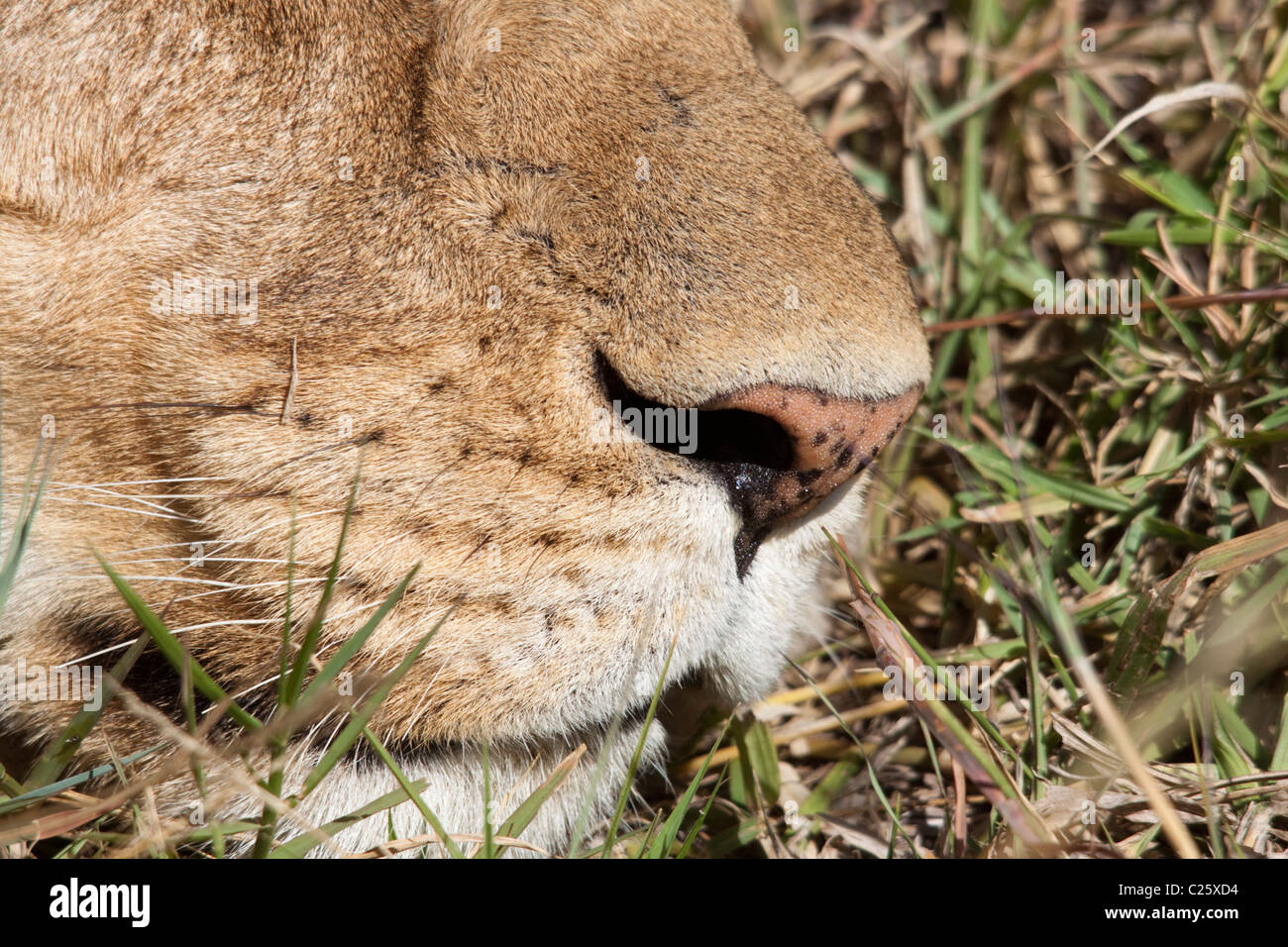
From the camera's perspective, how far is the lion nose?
1678 mm

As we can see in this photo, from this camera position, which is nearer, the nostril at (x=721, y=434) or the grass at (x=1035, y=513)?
the nostril at (x=721, y=434)

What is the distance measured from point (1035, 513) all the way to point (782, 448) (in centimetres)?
132

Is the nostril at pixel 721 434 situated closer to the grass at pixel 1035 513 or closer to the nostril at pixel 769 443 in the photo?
the nostril at pixel 769 443

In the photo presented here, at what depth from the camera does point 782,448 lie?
1.71 meters

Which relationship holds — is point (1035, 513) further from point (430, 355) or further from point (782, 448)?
point (430, 355)

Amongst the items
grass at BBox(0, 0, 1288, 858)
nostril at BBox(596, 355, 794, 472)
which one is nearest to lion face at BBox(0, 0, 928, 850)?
nostril at BBox(596, 355, 794, 472)

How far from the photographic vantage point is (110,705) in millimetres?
1829

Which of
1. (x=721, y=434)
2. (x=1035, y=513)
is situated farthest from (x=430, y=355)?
(x=1035, y=513)

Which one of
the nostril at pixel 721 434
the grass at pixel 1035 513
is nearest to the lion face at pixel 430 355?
the nostril at pixel 721 434

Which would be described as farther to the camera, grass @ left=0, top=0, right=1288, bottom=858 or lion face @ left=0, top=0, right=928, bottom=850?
grass @ left=0, top=0, right=1288, bottom=858

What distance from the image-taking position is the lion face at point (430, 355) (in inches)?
65.0

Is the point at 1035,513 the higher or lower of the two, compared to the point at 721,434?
lower

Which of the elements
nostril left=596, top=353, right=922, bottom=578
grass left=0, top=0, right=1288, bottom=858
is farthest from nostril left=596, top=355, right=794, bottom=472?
grass left=0, top=0, right=1288, bottom=858

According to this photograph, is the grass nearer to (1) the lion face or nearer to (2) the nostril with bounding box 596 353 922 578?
(1) the lion face
